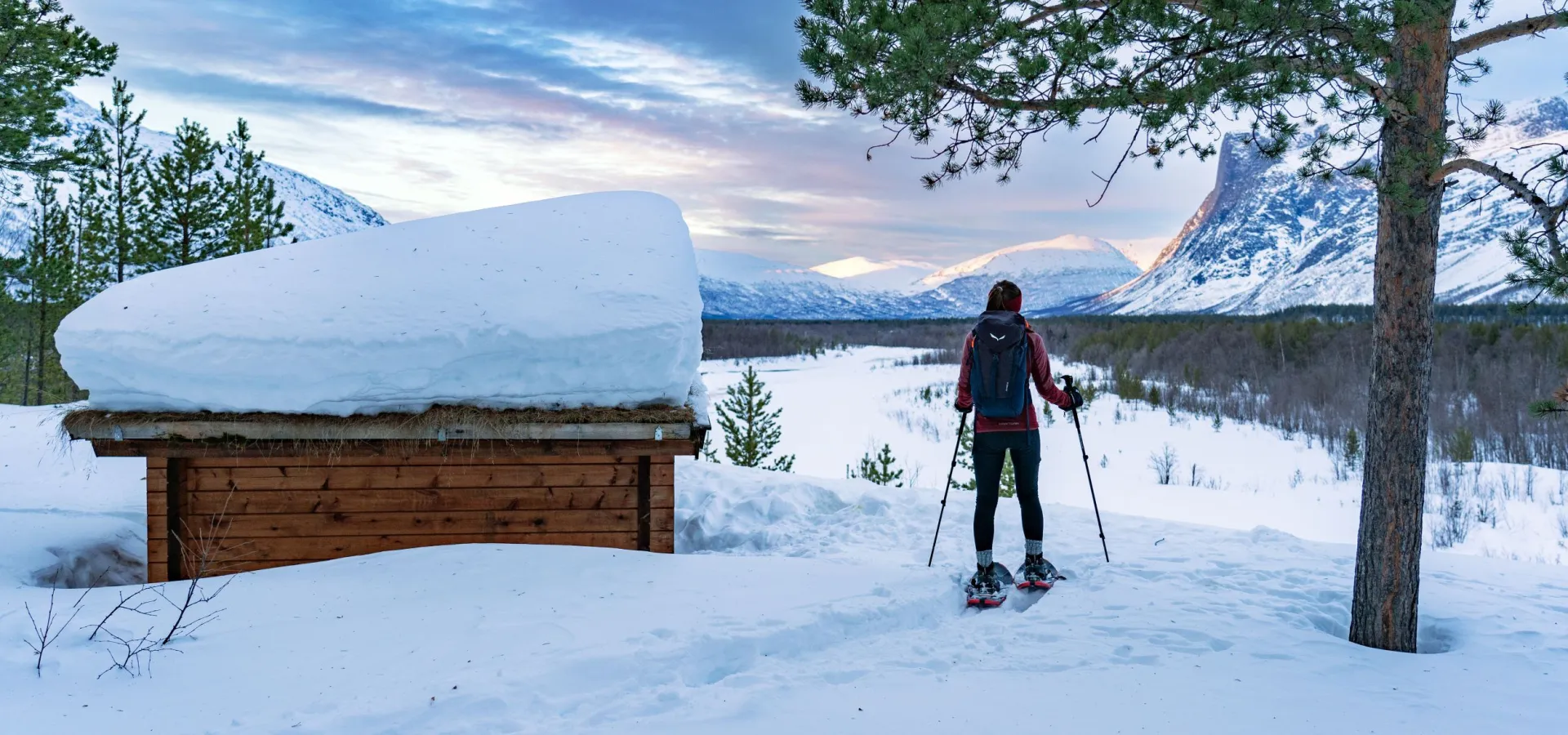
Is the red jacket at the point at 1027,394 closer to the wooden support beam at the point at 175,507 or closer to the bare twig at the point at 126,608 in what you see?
the bare twig at the point at 126,608

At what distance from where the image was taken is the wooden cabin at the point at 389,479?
529 centimetres

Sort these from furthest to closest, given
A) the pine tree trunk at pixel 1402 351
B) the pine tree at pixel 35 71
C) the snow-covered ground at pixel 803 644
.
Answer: the pine tree at pixel 35 71, the pine tree trunk at pixel 1402 351, the snow-covered ground at pixel 803 644

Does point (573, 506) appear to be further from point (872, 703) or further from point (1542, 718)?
point (1542, 718)

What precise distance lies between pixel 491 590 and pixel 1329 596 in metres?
5.24

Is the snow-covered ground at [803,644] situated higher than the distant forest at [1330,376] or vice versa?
the distant forest at [1330,376]

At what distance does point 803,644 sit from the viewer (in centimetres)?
429

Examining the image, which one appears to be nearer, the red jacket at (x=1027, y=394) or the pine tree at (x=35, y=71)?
the red jacket at (x=1027, y=394)

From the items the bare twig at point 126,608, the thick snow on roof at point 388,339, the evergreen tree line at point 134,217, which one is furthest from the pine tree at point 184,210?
the bare twig at point 126,608

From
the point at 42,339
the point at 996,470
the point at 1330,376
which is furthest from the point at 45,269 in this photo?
the point at 1330,376

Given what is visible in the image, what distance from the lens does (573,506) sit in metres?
5.73

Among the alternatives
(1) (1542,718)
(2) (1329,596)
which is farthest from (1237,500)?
(1) (1542,718)

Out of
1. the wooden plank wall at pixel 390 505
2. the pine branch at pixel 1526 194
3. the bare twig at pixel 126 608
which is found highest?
the pine branch at pixel 1526 194

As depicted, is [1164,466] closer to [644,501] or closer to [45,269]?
[644,501]

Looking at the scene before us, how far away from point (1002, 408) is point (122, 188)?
23.4m
